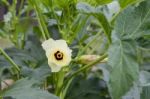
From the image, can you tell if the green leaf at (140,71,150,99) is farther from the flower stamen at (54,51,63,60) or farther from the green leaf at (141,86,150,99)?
the flower stamen at (54,51,63,60)

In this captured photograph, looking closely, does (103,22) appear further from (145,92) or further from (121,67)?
(145,92)

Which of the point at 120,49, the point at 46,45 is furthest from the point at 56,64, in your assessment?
the point at 120,49

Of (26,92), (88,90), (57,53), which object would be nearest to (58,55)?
(57,53)

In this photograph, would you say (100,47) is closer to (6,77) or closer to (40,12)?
(6,77)

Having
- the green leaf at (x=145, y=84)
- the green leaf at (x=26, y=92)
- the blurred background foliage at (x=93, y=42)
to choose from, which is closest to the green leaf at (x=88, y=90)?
the blurred background foliage at (x=93, y=42)

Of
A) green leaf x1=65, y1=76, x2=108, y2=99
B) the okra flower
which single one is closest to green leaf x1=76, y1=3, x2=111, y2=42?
the okra flower

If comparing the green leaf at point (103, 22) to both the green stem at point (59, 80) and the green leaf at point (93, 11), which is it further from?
the green stem at point (59, 80)
